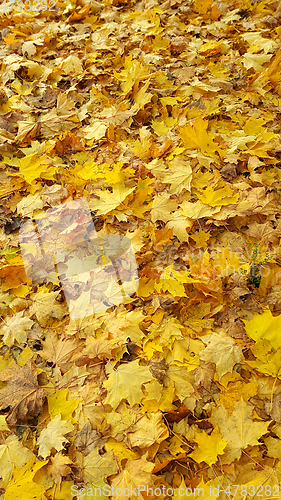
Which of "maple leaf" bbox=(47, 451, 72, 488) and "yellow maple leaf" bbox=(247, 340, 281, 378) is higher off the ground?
"yellow maple leaf" bbox=(247, 340, 281, 378)

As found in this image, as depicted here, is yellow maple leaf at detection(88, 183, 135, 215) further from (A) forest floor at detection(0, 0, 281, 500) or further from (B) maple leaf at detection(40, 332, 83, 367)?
(B) maple leaf at detection(40, 332, 83, 367)

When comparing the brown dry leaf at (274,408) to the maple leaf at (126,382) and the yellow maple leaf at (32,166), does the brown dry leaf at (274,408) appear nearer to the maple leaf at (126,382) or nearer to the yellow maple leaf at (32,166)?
the maple leaf at (126,382)

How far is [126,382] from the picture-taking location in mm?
1449

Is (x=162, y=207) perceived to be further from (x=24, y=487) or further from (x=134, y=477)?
(x=24, y=487)

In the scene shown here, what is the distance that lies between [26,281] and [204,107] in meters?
1.81

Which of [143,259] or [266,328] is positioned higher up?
[143,259]

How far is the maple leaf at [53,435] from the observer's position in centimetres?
134

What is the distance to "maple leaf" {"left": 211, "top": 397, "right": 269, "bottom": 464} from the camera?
1.27m

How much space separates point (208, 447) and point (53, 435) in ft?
2.14

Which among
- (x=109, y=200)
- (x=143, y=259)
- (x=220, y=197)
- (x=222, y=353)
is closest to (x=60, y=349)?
(x=143, y=259)

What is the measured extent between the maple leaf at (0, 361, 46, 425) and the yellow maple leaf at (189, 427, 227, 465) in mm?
698

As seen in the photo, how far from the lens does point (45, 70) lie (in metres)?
2.82

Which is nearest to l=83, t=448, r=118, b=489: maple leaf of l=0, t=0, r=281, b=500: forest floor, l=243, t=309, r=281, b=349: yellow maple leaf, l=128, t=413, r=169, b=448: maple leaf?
l=0, t=0, r=281, b=500: forest floor

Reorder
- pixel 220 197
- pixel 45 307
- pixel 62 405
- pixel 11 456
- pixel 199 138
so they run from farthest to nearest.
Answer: pixel 199 138 → pixel 220 197 → pixel 45 307 → pixel 62 405 → pixel 11 456
